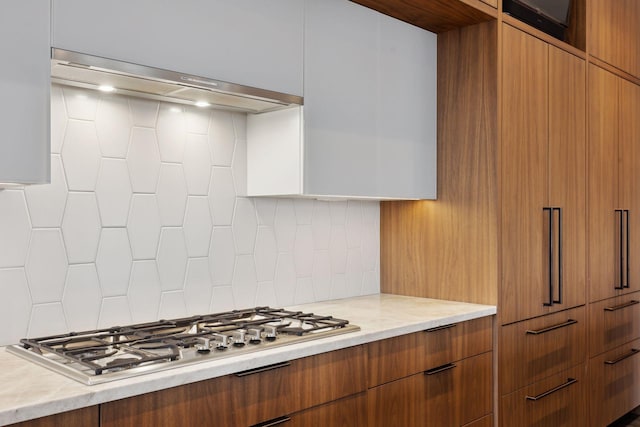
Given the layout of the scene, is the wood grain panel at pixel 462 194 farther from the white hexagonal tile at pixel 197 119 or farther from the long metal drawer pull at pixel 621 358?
the long metal drawer pull at pixel 621 358

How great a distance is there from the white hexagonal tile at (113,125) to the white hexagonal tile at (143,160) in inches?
1.2

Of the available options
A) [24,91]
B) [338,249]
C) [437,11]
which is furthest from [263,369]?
[437,11]

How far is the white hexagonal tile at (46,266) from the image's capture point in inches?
73.3

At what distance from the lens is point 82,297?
1973 millimetres

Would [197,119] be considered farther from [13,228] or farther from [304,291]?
[304,291]

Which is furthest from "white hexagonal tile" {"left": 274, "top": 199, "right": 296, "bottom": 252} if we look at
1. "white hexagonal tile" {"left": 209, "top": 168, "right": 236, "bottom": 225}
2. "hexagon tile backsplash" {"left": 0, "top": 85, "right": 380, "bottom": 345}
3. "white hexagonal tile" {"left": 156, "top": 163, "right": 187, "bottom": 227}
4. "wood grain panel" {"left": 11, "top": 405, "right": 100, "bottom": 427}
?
"wood grain panel" {"left": 11, "top": 405, "right": 100, "bottom": 427}

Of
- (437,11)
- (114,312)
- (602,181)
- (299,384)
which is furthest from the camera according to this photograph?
(602,181)

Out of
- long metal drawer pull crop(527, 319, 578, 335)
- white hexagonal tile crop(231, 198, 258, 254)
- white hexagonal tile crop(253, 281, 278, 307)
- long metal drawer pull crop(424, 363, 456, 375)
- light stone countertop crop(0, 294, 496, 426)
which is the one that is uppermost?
white hexagonal tile crop(231, 198, 258, 254)

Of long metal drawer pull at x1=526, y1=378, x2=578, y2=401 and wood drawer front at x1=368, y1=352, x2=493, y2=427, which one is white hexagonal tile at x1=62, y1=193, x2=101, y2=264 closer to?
wood drawer front at x1=368, y1=352, x2=493, y2=427

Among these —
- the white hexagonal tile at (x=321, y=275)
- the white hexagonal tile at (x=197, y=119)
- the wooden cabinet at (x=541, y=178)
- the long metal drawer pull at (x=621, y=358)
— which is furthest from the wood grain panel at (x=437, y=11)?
the long metal drawer pull at (x=621, y=358)

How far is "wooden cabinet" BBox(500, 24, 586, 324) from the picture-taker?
9.05 ft

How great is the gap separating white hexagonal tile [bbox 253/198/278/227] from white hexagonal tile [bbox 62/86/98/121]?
758mm

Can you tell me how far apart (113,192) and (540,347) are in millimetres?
2102

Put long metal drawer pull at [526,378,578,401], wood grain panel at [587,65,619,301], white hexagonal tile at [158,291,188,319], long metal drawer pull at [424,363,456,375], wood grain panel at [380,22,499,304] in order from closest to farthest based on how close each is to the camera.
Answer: white hexagonal tile at [158,291,188,319]
long metal drawer pull at [424,363,456,375]
wood grain panel at [380,22,499,304]
long metal drawer pull at [526,378,578,401]
wood grain panel at [587,65,619,301]
